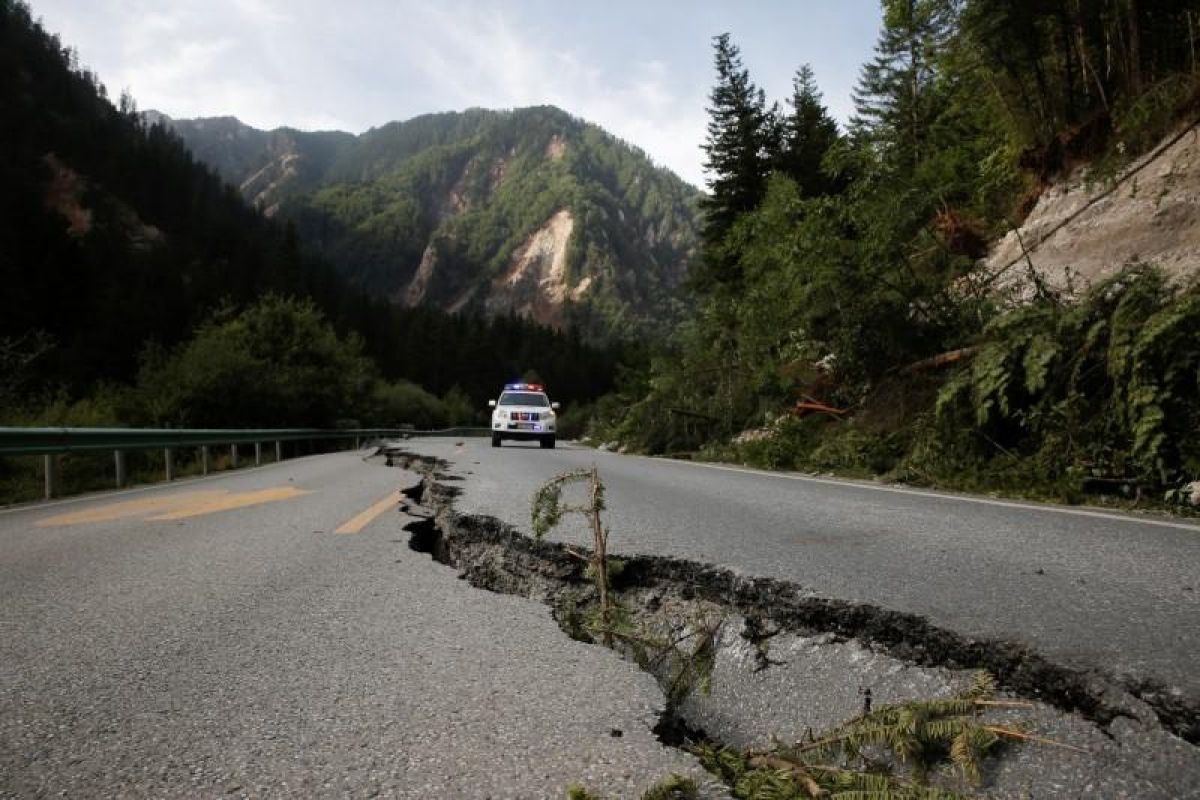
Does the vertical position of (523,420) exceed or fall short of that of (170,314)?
it falls short

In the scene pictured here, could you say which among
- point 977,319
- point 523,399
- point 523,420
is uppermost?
point 977,319

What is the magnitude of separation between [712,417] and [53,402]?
14136 millimetres

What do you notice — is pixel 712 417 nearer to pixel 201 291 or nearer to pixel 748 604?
pixel 748 604

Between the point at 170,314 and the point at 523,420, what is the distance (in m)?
55.2

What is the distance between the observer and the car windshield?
21.1 metres

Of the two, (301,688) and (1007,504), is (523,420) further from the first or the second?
(301,688)

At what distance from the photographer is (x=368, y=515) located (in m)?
5.86

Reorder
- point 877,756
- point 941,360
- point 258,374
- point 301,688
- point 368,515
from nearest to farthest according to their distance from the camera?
point 877,756
point 301,688
point 368,515
point 941,360
point 258,374

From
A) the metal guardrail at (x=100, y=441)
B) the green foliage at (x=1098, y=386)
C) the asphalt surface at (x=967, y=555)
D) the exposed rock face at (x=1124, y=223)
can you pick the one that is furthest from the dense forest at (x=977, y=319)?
the metal guardrail at (x=100, y=441)

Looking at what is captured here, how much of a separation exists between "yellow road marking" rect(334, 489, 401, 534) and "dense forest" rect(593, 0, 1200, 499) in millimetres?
5630

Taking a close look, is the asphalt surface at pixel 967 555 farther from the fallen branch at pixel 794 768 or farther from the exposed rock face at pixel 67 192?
the exposed rock face at pixel 67 192

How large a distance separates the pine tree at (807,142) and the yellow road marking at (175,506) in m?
29.1

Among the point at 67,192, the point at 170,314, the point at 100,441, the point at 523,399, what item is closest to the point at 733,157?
the point at 523,399

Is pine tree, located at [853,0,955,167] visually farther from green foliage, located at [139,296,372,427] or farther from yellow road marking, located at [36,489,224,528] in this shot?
green foliage, located at [139,296,372,427]
